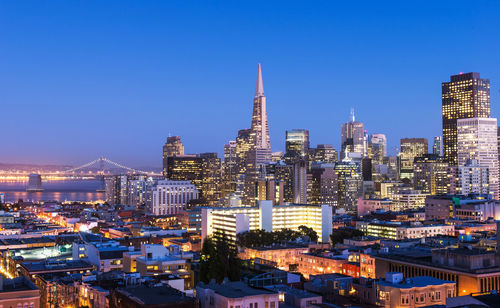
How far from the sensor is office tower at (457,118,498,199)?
194250 mm

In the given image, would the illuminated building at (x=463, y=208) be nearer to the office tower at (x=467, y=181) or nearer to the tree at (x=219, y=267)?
the office tower at (x=467, y=181)

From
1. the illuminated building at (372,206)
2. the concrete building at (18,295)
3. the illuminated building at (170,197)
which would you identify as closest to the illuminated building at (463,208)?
the illuminated building at (372,206)

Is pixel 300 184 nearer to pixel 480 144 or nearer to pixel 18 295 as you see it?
pixel 480 144

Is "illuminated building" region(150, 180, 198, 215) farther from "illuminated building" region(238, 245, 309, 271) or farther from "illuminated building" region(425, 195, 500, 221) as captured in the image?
"illuminated building" region(238, 245, 309, 271)

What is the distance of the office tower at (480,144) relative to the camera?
19425 cm

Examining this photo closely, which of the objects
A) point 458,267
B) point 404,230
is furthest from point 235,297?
point 404,230

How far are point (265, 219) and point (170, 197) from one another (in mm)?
95073

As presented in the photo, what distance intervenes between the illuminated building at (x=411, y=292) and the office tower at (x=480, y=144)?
16238 centimetres

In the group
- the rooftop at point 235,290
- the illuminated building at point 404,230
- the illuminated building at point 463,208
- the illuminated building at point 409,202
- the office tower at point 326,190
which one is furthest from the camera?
the office tower at point 326,190

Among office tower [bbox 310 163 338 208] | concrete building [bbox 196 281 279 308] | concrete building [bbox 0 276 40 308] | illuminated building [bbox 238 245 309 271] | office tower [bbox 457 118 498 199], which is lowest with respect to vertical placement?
illuminated building [bbox 238 245 309 271]

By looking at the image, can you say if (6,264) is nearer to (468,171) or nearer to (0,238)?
(0,238)

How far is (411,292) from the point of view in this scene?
38188mm

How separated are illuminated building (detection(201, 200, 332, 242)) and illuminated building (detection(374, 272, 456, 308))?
165ft

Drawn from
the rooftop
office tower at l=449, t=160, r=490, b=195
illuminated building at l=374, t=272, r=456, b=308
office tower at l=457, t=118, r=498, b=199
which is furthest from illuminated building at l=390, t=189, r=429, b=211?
the rooftop
